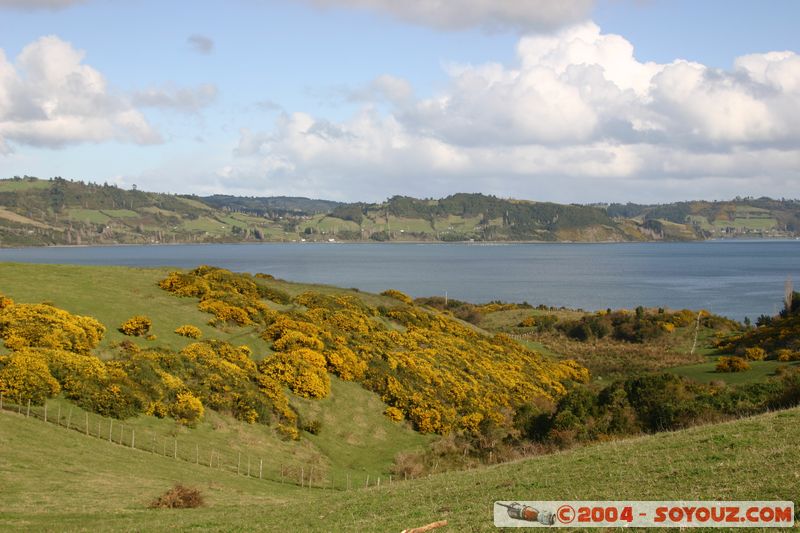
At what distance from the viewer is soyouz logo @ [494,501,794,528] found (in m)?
13.3

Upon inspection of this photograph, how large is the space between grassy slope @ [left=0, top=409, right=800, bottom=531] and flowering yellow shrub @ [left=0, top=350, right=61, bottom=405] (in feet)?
9.85

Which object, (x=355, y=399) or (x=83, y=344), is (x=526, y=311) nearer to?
(x=355, y=399)

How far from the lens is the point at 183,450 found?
31.4m

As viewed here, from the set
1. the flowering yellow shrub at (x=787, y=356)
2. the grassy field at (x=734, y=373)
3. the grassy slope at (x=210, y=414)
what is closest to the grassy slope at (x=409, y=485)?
the grassy slope at (x=210, y=414)

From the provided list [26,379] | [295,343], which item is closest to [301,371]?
[295,343]

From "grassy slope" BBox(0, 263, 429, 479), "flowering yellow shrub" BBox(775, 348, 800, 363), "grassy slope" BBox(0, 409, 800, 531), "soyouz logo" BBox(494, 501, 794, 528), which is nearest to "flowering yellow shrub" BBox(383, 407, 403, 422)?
"grassy slope" BBox(0, 263, 429, 479)

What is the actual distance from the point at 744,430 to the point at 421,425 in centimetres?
2358

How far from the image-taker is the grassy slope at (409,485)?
54.0 feet

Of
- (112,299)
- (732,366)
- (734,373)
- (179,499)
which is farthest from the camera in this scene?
(732,366)

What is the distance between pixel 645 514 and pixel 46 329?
33.5m

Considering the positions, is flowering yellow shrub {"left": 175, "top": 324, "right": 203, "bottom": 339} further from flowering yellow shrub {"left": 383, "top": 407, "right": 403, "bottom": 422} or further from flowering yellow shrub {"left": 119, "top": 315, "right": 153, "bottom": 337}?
flowering yellow shrub {"left": 383, "top": 407, "right": 403, "bottom": 422}

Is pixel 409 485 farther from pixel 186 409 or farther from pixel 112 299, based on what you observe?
pixel 112 299

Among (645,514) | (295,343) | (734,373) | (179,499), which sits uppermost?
(645,514)

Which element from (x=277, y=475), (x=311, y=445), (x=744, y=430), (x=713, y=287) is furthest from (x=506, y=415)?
(x=713, y=287)
